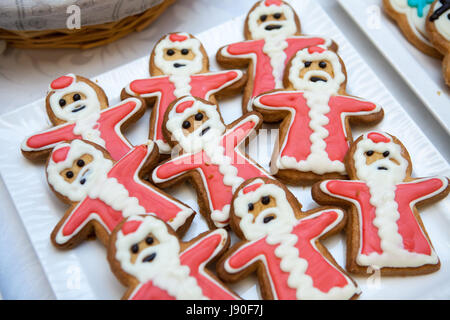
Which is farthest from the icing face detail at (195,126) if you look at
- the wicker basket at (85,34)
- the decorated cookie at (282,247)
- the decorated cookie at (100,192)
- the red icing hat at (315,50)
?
the wicker basket at (85,34)

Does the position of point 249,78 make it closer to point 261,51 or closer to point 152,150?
A: point 261,51

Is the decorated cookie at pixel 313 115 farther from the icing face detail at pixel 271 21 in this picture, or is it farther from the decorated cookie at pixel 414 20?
the decorated cookie at pixel 414 20

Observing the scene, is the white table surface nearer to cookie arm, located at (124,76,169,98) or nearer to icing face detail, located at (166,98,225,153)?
cookie arm, located at (124,76,169,98)

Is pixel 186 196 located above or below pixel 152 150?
below

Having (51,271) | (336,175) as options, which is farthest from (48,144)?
(336,175)

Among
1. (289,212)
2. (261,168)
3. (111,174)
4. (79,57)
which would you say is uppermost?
(79,57)

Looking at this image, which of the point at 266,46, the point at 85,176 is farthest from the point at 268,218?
the point at 266,46
